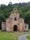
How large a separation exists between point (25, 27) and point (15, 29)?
2.48 meters

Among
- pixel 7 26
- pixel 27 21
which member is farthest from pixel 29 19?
pixel 7 26

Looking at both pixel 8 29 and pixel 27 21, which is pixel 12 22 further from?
pixel 27 21

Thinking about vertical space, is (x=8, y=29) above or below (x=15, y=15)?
below

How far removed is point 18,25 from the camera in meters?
40.4

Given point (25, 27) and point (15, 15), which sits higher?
point (15, 15)

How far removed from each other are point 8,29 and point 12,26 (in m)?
1.17

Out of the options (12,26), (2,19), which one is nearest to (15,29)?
(12,26)

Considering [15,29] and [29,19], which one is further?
[29,19]

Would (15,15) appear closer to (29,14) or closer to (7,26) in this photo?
(7,26)

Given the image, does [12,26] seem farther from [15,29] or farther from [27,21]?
[27,21]

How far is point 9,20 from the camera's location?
4050cm

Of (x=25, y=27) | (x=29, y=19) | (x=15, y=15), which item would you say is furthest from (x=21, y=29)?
(x=29, y=19)

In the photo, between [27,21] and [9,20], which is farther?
[27,21]

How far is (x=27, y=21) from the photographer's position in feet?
164
